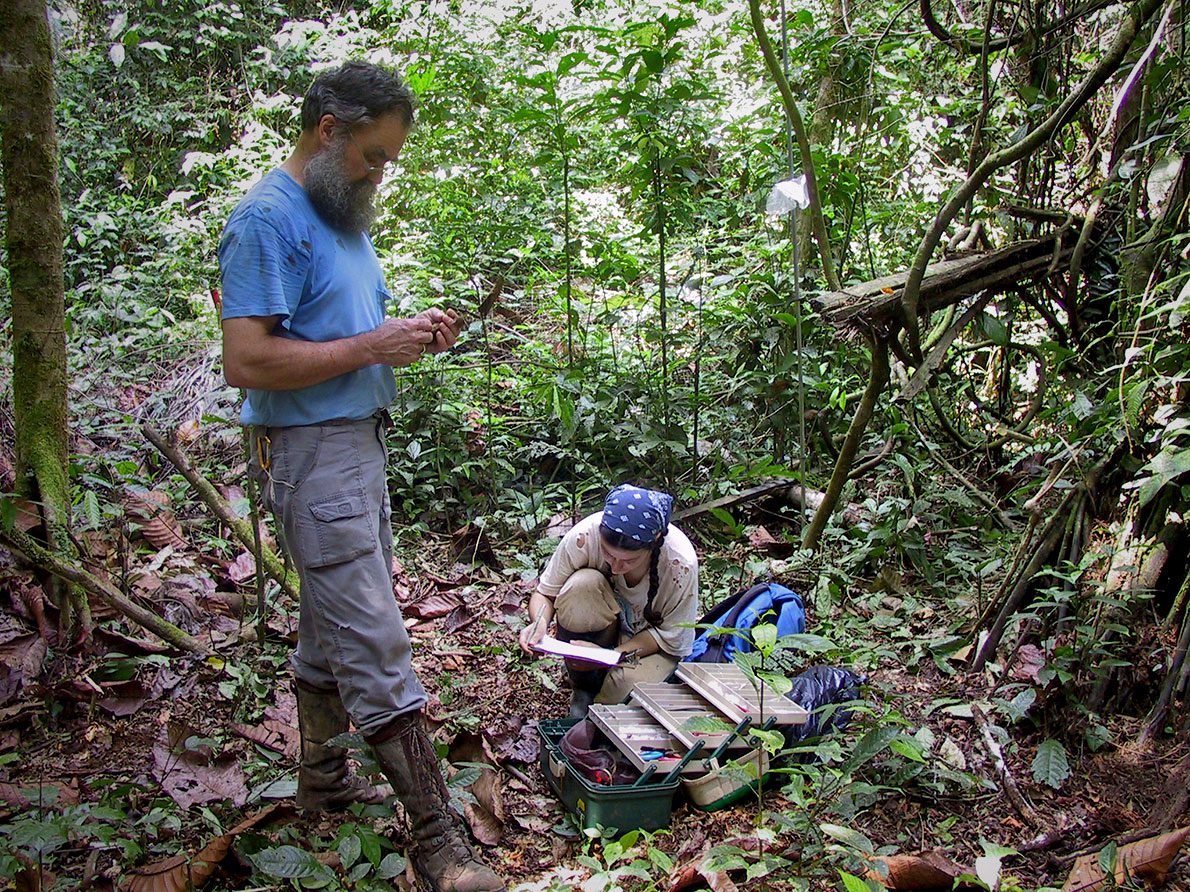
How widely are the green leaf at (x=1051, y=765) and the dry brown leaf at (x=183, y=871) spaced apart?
2.41 m

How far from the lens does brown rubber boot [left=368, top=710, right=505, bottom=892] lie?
2.42 m

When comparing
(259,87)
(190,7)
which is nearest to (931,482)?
(259,87)

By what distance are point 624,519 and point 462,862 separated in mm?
1315

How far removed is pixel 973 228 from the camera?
195 inches

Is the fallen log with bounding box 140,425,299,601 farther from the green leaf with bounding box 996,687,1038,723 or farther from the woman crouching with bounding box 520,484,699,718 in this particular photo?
the green leaf with bounding box 996,687,1038,723

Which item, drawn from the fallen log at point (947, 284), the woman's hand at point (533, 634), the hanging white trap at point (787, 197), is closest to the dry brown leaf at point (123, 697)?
the woman's hand at point (533, 634)

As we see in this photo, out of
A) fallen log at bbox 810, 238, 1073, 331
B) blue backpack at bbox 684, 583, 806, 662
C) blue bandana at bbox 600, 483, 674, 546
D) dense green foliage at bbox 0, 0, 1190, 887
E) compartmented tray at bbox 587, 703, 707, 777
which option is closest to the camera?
compartmented tray at bbox 587, 703, 707, 777

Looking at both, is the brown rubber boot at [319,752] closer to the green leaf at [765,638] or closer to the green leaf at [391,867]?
the green leaf at [391,867]

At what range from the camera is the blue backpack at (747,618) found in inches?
147

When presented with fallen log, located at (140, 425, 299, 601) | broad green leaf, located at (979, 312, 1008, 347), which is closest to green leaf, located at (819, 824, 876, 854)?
fallen log, located at (140, 425, 299, 601)

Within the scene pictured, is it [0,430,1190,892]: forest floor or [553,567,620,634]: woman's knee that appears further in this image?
[553,567,620,634]: woman's knee

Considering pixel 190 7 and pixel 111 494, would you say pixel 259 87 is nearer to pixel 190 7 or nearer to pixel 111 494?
pixel 190 7

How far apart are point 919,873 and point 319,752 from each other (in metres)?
1.73

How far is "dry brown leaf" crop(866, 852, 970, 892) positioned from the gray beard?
225 cm
